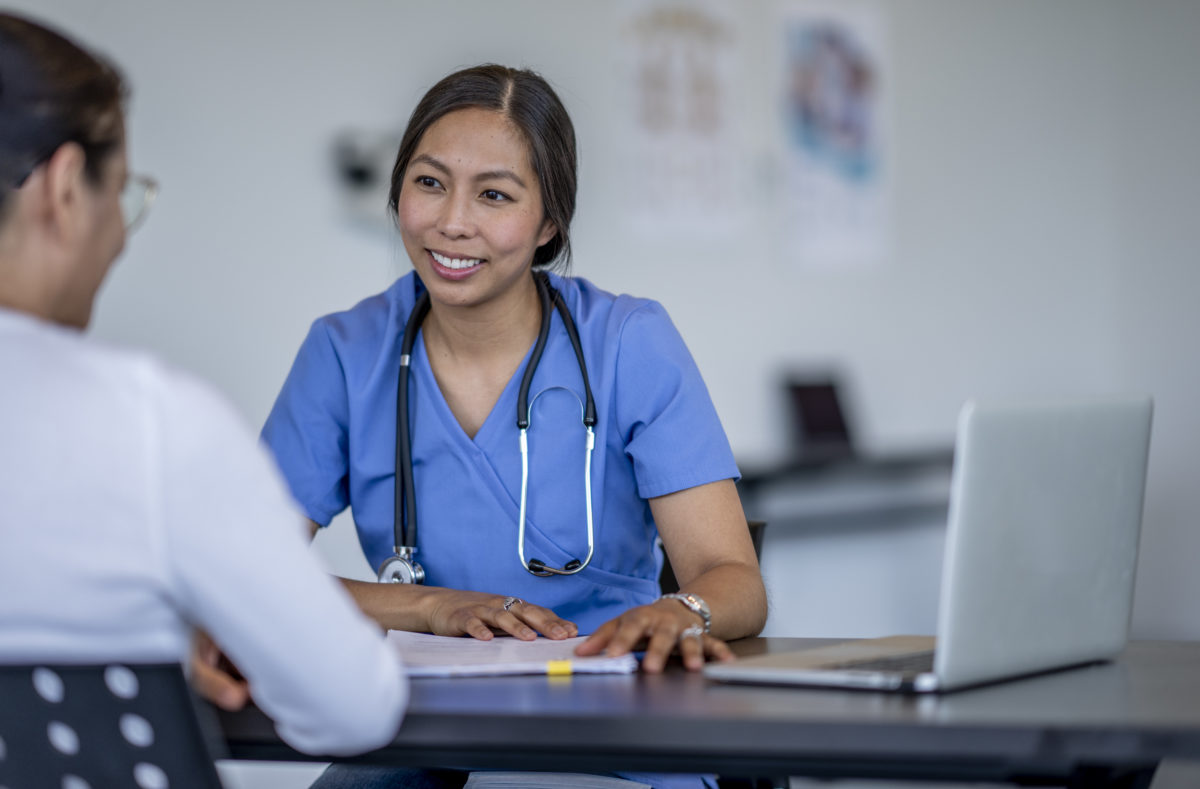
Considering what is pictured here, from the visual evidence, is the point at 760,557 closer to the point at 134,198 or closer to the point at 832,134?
the point at 134,198

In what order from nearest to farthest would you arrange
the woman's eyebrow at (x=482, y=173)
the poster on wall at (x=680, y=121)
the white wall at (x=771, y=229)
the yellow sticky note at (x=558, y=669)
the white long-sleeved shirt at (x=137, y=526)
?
the white long-sleeved shirt at (x=137, y=526) < the yellow sticky note at (x=558, y=669) < the woman's eyebrow at (x=482, y=173) < the white wall at (x=771, y=229) < the poster on wall at (x=680, y=121)

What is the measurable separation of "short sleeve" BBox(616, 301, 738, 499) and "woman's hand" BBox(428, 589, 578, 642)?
10.3 inches

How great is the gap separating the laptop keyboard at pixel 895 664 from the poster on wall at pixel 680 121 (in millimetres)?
2665

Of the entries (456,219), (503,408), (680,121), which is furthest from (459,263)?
(680,121)

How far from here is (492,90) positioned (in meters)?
1.47

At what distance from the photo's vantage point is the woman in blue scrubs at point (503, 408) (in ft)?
4.65

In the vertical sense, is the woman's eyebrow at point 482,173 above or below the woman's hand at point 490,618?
above

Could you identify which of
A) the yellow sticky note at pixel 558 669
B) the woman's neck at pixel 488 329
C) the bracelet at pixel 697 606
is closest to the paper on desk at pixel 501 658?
the yellow sticky note at pixel 558 669

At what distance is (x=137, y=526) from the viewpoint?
69cm

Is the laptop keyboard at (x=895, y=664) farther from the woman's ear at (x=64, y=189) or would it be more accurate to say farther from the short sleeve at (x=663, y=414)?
the woman's ear at (x=64, y=189)

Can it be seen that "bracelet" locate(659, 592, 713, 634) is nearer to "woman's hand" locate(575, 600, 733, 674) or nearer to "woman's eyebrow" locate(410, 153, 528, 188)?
"woman's hand" locate(575, 600, 733, 674)

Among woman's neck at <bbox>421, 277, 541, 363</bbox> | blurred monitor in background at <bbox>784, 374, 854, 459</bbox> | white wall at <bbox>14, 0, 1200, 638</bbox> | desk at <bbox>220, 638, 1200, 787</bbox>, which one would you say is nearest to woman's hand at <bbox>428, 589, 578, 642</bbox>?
desk at <bbox>220, 638, 1200, 787</bbox>

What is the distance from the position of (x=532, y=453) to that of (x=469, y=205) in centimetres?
30

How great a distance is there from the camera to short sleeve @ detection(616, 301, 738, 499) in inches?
54.6
